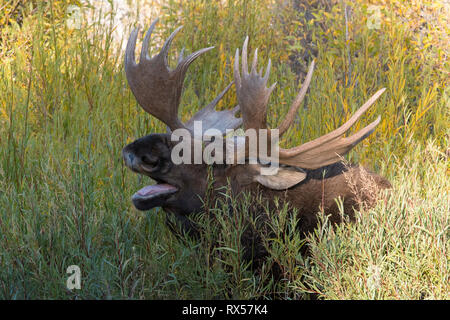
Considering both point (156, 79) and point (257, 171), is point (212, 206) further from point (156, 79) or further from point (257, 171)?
point (156, 79)

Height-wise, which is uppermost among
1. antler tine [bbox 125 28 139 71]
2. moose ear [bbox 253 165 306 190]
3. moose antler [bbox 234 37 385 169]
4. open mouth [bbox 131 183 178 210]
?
antler tine [bbox 125 28 139 71]

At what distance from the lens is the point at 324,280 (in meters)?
3.03

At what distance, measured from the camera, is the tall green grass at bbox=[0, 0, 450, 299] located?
3.00 m

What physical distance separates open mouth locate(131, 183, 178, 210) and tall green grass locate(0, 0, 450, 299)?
0.20m

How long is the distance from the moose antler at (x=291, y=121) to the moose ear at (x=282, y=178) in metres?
0.06

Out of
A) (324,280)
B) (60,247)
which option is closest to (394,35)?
(324,280)

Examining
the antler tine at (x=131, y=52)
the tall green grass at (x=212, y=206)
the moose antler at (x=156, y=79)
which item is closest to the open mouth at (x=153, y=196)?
the tall green grass at (x=212, y=206)

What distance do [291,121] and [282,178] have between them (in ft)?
1.11

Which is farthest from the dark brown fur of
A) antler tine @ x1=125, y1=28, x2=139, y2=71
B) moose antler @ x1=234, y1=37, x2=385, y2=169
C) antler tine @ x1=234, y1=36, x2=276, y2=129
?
antler tine @ x1=125, y1=28, x2=139, y2=71

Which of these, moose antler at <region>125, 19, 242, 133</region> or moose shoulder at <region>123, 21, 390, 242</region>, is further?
moose antler at <region>125, 19, 242, 133</region>

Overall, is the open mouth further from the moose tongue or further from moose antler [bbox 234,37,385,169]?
moose antler [bbox 234,37,385,169]

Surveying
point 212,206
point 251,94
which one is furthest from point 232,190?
point 251,94

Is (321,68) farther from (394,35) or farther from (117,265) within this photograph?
(117,265)

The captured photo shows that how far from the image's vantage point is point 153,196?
3.47 m
